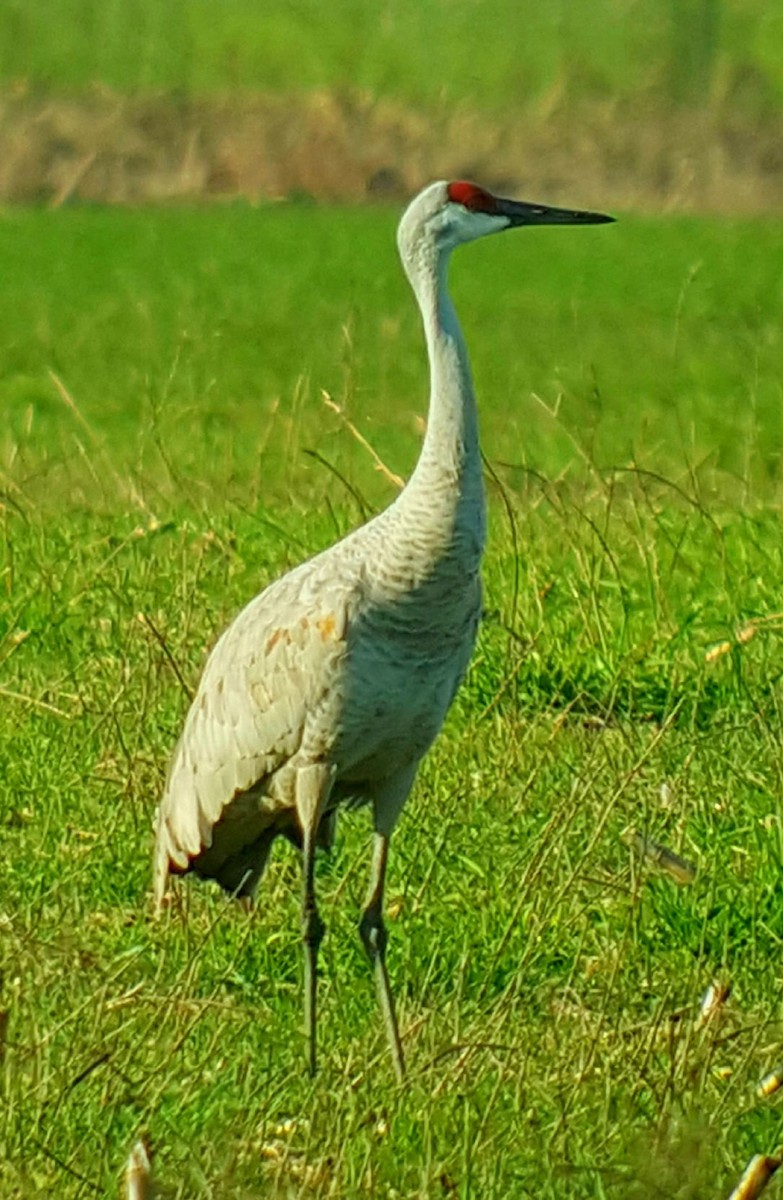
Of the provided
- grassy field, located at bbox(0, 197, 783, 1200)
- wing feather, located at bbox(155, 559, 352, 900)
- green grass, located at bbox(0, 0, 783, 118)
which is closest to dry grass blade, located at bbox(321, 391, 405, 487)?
grassy field, located at bbox(0, 197, 783, 1200)

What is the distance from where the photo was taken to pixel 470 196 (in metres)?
4.18

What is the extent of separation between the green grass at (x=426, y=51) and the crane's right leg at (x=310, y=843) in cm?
2647

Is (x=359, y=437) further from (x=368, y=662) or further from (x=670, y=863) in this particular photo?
(x=368, y=662)

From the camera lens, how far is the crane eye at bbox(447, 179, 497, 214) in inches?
165

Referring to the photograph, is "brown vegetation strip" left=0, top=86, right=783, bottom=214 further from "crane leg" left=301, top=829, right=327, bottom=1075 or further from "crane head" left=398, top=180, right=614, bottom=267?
"crane leg" left=301, top=829, right=327, bottom=1075

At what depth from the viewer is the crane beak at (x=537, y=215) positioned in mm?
4250

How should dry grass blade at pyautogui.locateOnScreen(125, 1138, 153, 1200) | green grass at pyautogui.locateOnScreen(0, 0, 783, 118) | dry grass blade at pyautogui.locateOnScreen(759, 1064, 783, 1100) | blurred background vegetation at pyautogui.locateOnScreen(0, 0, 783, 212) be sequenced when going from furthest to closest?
green grass at pyautogui.locateOnScreen(0, 0, 783, 118)
blurred background vegetation at pyautogui.locateOnScreen(0, 0, 783, 212)
dry grass blade at pyautogui.locateOnScreen(759, 1064, 783, 1100)
dry grass blade at pyautogui.locateOnScreen(125, 1138, 153, 1200)

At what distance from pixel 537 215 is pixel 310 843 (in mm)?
1095

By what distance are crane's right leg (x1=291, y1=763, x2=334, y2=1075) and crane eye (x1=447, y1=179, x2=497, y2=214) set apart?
92cm

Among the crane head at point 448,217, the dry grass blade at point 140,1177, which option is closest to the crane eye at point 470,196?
the crane head at point 448,217

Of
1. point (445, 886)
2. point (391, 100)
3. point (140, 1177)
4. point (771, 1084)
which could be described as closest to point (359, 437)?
point (445, 886)

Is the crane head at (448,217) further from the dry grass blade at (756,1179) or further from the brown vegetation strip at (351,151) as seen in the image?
the brown vegetation strip at (351,151)

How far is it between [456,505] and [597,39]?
2798 cm

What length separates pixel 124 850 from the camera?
480 centimetres
